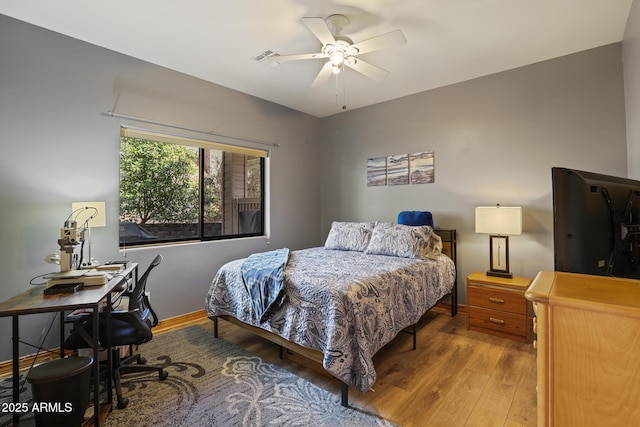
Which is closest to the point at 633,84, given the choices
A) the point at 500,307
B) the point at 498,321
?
the point at 500,307

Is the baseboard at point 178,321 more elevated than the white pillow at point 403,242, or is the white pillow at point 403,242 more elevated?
the white pillow at point 403,242

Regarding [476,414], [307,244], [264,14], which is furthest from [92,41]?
[476,414]

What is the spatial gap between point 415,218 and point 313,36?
2271 mm

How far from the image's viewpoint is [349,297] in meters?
1.93

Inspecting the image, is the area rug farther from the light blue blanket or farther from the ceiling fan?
the ceiling fan

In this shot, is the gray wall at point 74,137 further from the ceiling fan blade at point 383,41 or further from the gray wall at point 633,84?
the gray wall at point 633,84

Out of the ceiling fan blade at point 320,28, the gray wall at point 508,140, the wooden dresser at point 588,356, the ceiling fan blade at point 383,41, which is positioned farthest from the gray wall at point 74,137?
the wooden dresser at point 588,356

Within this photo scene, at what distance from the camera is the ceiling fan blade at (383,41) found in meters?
2.06

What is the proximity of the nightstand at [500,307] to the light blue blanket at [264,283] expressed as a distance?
197cm

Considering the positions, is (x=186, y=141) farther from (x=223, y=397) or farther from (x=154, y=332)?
(x=223, y=397)

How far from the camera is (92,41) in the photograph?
8.77ft

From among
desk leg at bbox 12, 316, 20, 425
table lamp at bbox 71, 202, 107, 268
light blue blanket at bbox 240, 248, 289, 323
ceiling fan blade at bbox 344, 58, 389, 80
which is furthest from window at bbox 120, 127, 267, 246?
ceiling fan blade at bbox 344, 58, 389, 80

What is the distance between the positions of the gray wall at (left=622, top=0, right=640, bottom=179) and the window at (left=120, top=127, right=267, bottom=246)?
3.67 meters

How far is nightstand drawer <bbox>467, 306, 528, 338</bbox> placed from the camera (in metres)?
2.75
